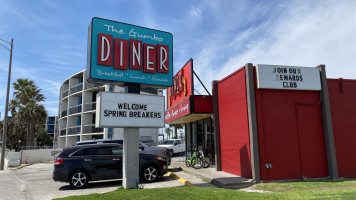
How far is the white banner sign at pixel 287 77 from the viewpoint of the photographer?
11094 millimetres

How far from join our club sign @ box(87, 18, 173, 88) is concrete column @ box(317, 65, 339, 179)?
23.2 feet

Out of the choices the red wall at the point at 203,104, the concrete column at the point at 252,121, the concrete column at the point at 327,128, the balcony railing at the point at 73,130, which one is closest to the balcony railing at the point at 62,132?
the balcony railing at the point at 73,130

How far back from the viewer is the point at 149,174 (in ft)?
35.7

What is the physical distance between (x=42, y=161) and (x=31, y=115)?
9845 mm

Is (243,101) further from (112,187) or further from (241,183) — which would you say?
(112,187)

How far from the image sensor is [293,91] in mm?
→ 11508

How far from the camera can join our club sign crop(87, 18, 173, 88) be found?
29.9ft

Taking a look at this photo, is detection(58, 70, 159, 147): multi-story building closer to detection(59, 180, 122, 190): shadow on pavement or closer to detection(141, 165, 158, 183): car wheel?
detection(59, 180, 122, 190): shadow on pavement

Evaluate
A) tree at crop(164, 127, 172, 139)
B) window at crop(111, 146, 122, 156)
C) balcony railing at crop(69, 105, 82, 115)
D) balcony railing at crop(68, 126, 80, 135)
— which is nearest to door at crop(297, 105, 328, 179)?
window at crop(111, 146, 122, 156)

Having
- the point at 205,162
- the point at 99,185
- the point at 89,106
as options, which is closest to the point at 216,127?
the point at 205,162

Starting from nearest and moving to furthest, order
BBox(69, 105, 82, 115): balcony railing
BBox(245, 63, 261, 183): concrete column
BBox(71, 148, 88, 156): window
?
BBox(71, 148, 88, 156): window, BBox(245, 63, 261, 183): concrete column, BBox(69, 105, 82, 115): balcony railing

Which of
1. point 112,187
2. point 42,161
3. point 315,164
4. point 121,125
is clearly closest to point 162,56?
point 121,125

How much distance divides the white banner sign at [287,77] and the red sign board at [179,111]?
4.21 meters

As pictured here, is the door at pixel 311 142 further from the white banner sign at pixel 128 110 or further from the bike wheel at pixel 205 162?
the white banner sign at pixel 128 110
